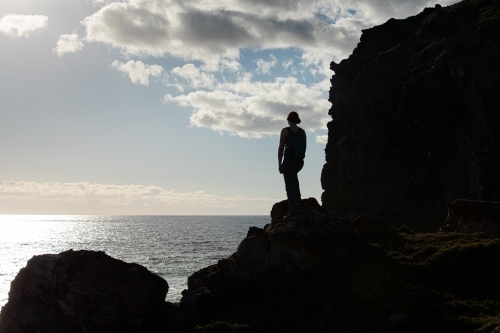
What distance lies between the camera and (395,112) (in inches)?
2896

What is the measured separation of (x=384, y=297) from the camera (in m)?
12.1

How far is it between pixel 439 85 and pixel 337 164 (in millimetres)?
35322

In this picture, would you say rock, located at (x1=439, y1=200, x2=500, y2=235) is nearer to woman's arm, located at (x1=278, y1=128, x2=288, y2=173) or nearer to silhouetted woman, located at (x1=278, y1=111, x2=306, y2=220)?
silhouetted woman, located at (x1=278, y1=111, x2=306, y2=220)

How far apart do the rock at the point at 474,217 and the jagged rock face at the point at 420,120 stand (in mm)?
35934

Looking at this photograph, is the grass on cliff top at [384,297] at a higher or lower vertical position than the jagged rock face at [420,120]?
lower

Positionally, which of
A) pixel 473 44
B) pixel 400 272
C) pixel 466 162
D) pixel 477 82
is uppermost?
pixel 473 44

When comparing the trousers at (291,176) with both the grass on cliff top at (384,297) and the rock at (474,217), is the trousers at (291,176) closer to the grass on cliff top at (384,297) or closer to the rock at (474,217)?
the grass on cliff top at (384,297)

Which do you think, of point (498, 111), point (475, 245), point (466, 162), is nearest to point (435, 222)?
point (466, 162)

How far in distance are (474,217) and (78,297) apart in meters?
18.2

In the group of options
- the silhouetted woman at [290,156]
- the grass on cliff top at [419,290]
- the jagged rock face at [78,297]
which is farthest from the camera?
the silhouetted woman at [290,156]

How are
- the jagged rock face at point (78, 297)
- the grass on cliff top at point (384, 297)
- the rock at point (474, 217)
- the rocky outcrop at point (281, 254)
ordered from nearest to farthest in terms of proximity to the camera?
the grass on cliff top at point (384, 297), the jagged rock face at point (78, 297), the rocky outcrop at point (281, 254), the rock at point (474, 217)

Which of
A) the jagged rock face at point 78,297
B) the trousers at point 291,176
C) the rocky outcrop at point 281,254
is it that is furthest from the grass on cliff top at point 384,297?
the trousers at point 291,176

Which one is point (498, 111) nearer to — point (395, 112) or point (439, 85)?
point (439, 85)

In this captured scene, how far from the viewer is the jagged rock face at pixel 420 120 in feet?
188
